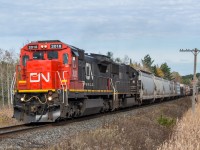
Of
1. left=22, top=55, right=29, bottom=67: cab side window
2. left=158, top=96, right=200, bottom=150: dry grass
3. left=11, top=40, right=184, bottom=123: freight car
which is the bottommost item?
left=158, top=96, right=200, bottom=150: dry grass

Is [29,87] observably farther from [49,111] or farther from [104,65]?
[104,65]

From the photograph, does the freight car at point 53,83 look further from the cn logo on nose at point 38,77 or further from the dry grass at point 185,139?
the dry grass at point 185,139

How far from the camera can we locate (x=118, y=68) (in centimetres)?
2486

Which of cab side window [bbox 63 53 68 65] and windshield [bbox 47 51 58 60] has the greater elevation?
windshield [bbox 47 51 58 60]

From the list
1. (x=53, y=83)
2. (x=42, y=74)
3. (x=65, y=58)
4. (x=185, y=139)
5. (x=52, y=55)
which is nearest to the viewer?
(x=185, y=139)

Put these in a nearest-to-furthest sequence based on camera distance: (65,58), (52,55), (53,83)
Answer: (53,83) → (65,58) → (52,55)

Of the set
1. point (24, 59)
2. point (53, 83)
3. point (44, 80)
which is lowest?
point (53, 83)

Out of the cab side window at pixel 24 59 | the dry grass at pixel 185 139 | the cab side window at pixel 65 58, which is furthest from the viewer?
the cab side window at pixel 24 59

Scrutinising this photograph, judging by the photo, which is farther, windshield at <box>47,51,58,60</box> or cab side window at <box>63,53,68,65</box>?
windshield at <box>47,51,58,60</box>

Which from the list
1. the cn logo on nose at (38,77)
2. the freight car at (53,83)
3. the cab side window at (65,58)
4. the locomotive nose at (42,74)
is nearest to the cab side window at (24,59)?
the freight car at (53,83)

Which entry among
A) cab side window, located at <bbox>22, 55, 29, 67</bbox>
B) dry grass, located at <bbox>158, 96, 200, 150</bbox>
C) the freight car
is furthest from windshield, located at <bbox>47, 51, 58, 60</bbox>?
dry grass, located at <bbox>158, 96, 200, 150</bbox>

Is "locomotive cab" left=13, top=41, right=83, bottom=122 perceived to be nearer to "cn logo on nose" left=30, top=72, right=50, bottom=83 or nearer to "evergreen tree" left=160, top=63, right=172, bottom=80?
"cn logo on nose" left=30, top=72, right=50, bottom=83

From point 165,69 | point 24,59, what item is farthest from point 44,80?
point 165,69

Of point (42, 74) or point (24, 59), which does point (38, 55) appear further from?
point (42, 74)
